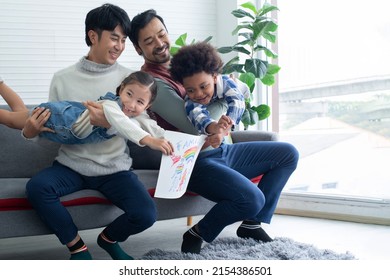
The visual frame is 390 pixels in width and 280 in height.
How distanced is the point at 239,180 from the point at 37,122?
88cm

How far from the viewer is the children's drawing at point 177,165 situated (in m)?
2.25

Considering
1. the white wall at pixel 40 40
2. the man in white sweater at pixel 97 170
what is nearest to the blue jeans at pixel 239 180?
the man in white sweater at pixel 97 170

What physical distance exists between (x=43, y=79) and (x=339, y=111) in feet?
6.86

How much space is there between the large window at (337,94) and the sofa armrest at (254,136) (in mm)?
929

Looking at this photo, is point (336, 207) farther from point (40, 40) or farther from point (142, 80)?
point (40, 40)

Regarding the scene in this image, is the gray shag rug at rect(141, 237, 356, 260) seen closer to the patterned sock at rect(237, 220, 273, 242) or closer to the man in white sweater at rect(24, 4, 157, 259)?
the patterned sock at rect(237, 220, 273, 242)

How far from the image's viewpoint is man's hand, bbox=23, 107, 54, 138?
227 centimetres

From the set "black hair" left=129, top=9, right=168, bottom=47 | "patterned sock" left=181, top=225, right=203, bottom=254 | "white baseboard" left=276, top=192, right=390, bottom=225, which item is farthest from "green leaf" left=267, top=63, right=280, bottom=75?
"patterned sock" left=181, top=225, right=203, bottom=254

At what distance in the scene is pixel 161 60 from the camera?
8.78 ft

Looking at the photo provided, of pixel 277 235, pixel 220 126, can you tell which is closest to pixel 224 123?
pixel 220 126

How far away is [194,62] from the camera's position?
95.2 inches

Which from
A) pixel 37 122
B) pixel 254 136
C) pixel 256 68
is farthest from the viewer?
pixel 256 68
